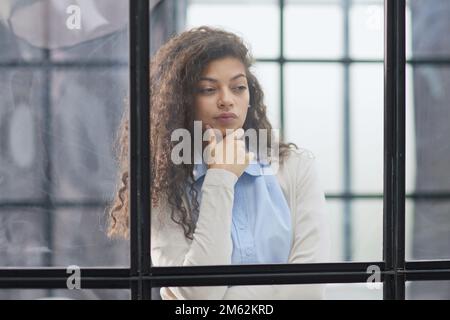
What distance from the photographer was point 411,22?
271 cm

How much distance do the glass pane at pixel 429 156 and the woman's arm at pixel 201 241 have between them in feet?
2.15

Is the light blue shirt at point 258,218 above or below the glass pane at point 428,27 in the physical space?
below

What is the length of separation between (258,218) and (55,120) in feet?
2.53

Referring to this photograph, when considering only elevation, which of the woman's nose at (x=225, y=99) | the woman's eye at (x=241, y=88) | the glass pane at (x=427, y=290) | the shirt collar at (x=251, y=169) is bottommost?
the glass pane at (x=427, y=290)

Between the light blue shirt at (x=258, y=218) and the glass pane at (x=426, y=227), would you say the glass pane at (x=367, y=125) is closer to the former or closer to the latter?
the glass pane at (x=426, y=227)

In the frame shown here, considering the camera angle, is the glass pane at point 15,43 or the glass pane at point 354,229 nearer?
the glass pane at point 15,43

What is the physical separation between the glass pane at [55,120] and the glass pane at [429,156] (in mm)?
1017

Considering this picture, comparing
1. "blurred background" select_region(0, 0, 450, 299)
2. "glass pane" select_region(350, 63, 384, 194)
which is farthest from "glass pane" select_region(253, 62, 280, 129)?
"glass pane" select_region(350, 63, 384, 194)

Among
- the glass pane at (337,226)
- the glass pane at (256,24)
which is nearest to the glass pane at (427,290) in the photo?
the glass pane at (337,226)

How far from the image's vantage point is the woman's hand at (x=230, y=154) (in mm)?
2713

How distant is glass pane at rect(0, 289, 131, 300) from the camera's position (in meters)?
2.68
